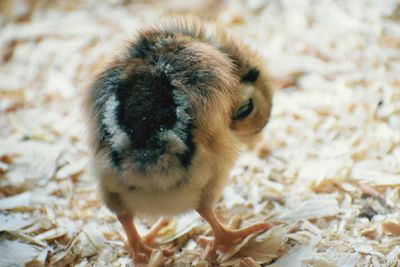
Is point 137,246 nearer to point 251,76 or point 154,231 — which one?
point 154,231

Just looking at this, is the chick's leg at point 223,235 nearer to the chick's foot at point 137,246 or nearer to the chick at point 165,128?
the chick at point 165,128

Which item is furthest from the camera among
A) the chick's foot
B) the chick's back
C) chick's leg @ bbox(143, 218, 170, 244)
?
chick's leg @ bbox(143, 218, 170, 244)

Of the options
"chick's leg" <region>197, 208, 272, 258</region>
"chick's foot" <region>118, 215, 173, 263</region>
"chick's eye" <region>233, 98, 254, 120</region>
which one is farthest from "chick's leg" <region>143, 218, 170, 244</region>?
"chick's eye" <region>233, 98, 254, 120</region>

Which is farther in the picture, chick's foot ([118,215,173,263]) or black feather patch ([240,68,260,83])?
black feather patch ([240,68,260,83])

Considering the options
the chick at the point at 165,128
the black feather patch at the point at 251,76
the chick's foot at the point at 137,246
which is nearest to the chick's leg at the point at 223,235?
the chick at the point at 165,128

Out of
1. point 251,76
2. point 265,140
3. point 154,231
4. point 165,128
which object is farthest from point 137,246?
point 265,140

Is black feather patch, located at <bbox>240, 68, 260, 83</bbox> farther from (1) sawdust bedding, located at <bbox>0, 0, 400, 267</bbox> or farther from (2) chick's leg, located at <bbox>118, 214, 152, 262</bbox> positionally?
(2) chick's leg, located at <bbox>118, 214, 152, 262</bbox>
